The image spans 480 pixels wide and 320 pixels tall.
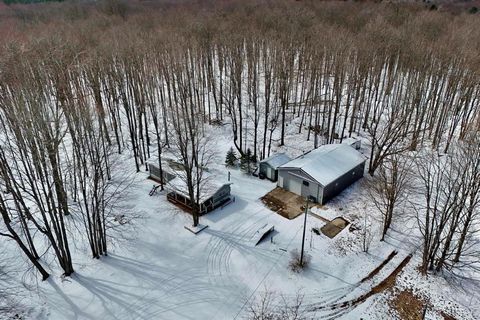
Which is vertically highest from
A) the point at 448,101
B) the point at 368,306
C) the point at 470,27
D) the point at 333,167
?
the point at 470,27

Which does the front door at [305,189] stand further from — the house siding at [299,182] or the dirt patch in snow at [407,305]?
the dirt patch in snow at [407,305]

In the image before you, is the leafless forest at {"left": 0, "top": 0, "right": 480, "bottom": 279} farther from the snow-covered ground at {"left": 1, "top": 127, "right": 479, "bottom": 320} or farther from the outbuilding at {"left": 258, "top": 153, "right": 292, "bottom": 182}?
the outbuilding at {"left": 258, "top": 153, "right": 292, "bottom": 182}

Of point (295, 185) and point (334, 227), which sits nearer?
point (334, 227)

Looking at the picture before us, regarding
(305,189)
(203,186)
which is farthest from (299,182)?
(203,186)

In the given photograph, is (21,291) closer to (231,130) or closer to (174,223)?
(174,223)

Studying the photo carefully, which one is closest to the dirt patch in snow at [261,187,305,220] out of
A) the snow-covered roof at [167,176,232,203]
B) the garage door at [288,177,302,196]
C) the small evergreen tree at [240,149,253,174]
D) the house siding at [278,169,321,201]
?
the garage door at [288,177,302,196]

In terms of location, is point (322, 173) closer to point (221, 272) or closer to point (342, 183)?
point (342, 183)

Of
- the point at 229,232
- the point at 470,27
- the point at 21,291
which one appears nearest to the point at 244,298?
the point at 229,232
